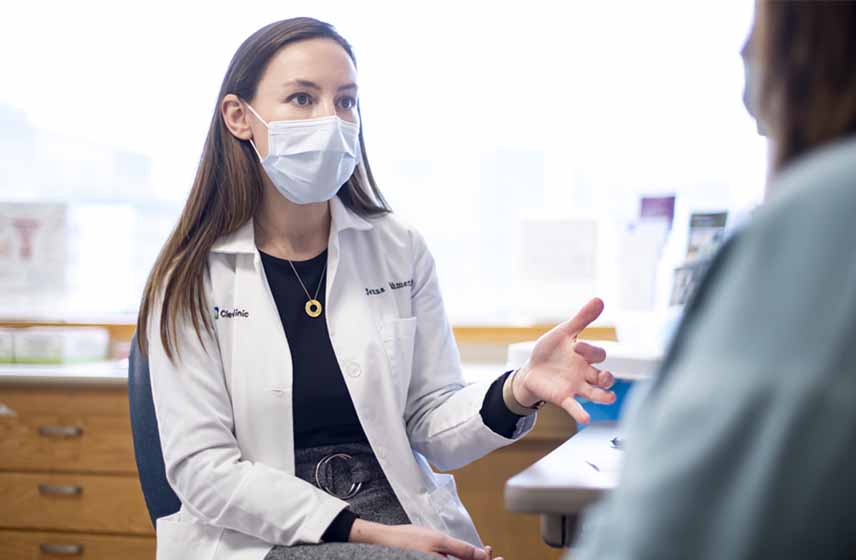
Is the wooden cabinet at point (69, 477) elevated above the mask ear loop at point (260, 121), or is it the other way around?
the mask ear loop at point (260, 121)

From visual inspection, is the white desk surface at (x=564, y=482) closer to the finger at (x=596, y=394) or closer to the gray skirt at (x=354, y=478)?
the finger at (x=596, y=394)

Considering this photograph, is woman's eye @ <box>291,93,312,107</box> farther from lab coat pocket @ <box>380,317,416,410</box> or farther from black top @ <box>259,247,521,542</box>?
lab coat pocket @ <box>380,317,416,410</box>

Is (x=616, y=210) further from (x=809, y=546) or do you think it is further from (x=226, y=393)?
(x=809, y=546)

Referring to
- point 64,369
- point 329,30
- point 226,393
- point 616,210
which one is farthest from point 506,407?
point 64,369

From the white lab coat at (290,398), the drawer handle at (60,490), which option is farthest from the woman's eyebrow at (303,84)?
the drawer handle at (60,490)

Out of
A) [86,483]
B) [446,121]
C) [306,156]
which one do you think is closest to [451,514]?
[306,156]

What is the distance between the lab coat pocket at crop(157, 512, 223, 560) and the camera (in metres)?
1.40

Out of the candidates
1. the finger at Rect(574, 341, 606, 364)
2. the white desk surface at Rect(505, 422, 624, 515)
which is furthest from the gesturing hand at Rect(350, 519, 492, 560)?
the finger at Rect(574, 341, 606, 364)

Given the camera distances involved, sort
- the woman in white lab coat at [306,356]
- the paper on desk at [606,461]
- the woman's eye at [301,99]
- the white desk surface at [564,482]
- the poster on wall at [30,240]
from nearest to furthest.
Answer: the white desk surface at [564,482] → the paper on desk at [606,461] → the woman in white lab coat at [306,356] → the woman's eye at [301,99] → the poster on wall at [30,240]

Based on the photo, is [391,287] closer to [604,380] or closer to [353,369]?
[353,369]

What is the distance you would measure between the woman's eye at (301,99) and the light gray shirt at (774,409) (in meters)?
1.21

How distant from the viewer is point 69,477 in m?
2.22

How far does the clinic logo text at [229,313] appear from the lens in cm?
148

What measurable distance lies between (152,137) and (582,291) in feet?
4.50
